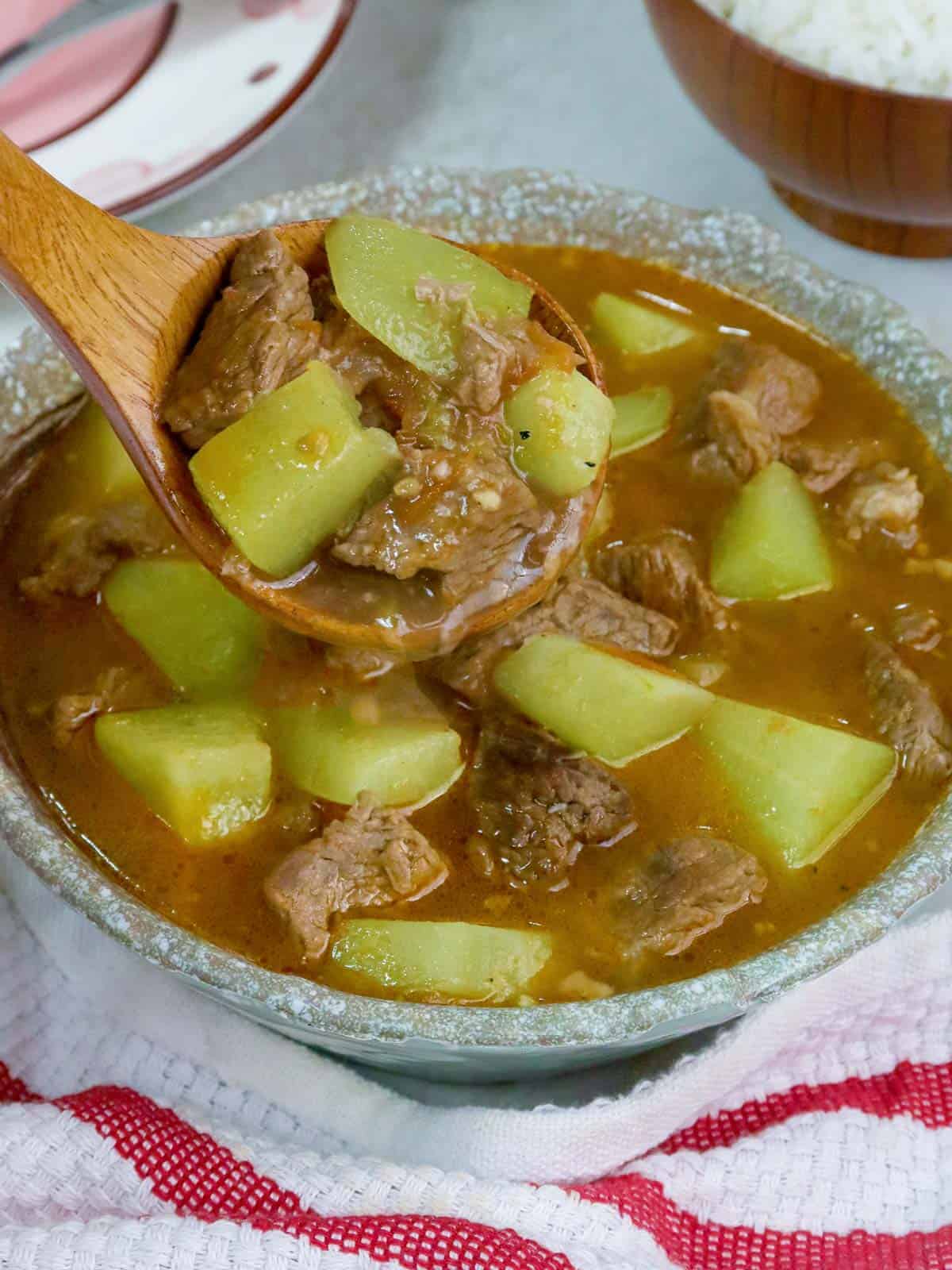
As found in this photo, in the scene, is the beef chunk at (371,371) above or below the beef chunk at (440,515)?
above

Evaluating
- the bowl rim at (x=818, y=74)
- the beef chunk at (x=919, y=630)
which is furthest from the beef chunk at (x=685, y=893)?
the bowl rim at (x=818, y=74)

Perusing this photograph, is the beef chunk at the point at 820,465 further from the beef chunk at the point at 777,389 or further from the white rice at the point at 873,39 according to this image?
the white rice at the point at 873,39

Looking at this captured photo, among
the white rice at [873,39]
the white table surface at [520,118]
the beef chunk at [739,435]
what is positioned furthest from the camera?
the white table surface at [520,118]

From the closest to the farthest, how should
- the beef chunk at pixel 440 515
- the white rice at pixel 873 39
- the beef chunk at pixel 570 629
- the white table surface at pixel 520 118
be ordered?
the beef chunk at pixel 440 515, the beef chunk at pixel 570 629, the white rice at pixel 873 39, the white table surface at pixel 520 118

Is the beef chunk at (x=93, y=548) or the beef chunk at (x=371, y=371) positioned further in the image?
the beef chunk at (x=93, y=548)

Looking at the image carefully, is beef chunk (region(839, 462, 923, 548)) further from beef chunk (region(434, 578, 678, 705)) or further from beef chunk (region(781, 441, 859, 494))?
beef chunk (region(434, 578, 678, 705))

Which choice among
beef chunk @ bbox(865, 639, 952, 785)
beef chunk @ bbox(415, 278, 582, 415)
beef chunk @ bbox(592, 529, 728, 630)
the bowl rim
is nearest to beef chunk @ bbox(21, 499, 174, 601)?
beef chunk @ bbox(415, 278, 582, 415)

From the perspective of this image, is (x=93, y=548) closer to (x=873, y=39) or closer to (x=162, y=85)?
(x=162, y=85)

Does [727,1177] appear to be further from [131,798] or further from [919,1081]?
[131,798]
